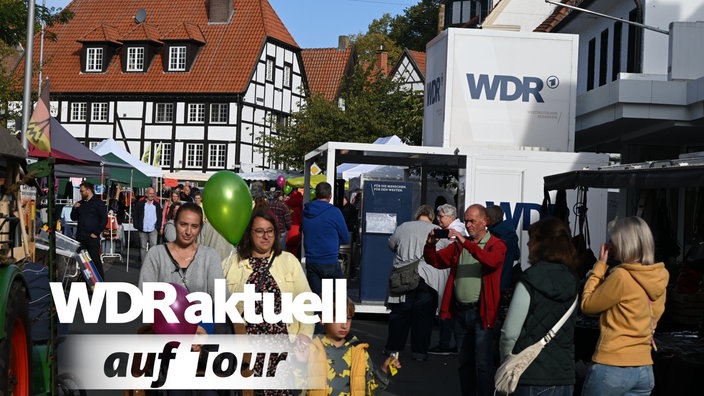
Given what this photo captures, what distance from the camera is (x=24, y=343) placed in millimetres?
6184

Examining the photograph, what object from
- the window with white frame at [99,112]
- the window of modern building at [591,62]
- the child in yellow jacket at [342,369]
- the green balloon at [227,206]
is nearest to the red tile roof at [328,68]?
the window with white frame at [99,112]

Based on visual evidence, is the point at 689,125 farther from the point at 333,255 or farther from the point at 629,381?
the point at 629,381

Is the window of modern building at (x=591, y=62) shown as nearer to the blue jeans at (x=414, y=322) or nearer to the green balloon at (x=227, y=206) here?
the blue jeans at (x=414, y=322)

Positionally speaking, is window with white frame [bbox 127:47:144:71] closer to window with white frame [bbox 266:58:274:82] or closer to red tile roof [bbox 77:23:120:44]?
red tile roof [bbox 77:23:120:44]

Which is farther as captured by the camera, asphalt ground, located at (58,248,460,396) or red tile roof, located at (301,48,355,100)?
red tile roof, located at (301,48,355,100)

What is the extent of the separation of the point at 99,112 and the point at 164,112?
12.1ft

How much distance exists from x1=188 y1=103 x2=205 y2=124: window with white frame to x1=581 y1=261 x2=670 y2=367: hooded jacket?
5369 centimetres

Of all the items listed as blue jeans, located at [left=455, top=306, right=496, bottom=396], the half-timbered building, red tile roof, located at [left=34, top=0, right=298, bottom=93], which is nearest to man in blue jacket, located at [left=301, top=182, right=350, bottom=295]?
blue jeans, located at [left=455, top=306, right=496, bottom=396]

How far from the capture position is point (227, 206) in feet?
26.9

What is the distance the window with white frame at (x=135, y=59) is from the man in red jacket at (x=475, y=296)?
5399 cm

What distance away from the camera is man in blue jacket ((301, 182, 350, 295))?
12.6 metres

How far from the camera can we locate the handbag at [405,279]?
12633 mm

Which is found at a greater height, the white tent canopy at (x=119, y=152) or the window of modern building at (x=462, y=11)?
the window of modern building at (x=462, y=11)

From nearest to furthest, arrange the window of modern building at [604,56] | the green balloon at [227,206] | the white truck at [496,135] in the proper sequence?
the green balloon at [227,206], the white truck at [496,135], the window of modern building at [604,56]
